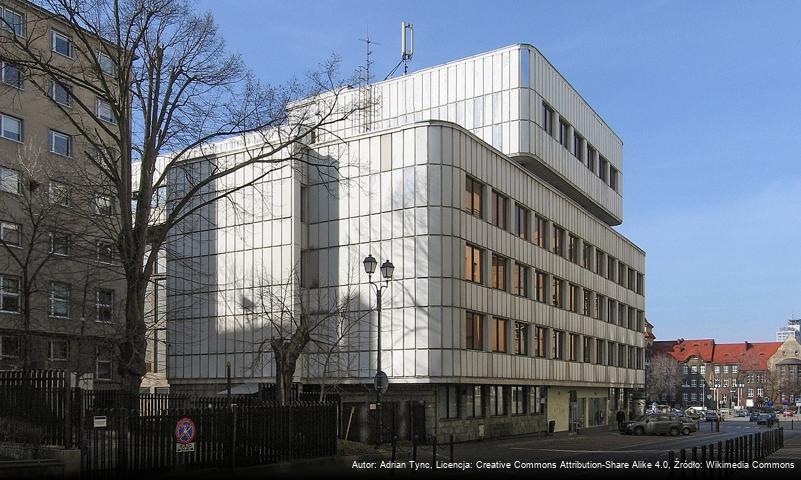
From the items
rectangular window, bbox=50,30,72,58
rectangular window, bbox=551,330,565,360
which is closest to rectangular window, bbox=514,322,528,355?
rectangular window, bbox=551,330,565,360

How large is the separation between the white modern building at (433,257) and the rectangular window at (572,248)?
14 centimetres

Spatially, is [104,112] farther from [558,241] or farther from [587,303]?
[587,303]

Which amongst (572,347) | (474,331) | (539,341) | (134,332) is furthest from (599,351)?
(134,332)

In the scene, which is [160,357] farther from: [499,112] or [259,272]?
[499,112]

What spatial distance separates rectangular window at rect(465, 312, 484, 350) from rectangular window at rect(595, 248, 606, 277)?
21.2 meters

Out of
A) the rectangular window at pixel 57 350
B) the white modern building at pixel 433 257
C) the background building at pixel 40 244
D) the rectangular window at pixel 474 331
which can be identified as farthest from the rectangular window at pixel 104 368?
the rectangular window at pixel 474 331

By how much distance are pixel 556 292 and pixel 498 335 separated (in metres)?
10.1

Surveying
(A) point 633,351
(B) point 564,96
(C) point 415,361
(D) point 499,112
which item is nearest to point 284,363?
(C) point 415,361

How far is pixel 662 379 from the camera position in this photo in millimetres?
152125

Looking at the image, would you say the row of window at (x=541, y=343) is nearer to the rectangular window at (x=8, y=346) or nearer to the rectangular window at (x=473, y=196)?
the rectangular window at (x=473, y=196)

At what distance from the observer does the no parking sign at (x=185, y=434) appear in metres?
19.5

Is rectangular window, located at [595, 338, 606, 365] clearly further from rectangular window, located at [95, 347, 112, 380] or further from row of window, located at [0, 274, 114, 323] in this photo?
row of window, located at [0, 274, 114, 323]

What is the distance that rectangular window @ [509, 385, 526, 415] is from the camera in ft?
171

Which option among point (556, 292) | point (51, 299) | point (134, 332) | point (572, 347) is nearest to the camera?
point (134, 332)
